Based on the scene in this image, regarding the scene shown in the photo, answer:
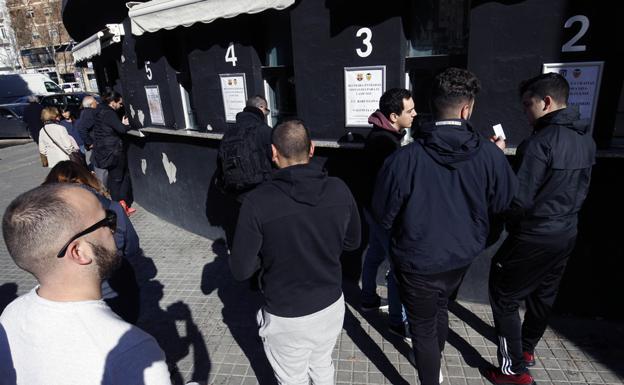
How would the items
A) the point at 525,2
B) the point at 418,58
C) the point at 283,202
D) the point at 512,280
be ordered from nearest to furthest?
the point at 283,202
the point at 512,280
the point at 525,2
the point at 418,58

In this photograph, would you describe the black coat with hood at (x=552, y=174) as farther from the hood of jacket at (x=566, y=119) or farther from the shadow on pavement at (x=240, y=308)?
the shadow on pavement at (x=240, y=308)

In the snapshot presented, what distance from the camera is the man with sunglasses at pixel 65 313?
3.76 ft

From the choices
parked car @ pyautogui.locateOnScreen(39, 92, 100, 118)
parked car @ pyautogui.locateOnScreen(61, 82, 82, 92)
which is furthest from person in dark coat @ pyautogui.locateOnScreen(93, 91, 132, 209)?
parked car @ pyautogui.locateOnScreen(61, 82, 82, 92)

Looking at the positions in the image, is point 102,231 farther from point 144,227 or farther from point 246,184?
point 144,227

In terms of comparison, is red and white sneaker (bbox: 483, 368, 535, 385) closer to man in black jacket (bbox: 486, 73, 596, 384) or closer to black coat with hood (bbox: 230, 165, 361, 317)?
man in black jacket (bbox: 486, 73, 596, 384)

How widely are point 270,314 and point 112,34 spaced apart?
560 cm

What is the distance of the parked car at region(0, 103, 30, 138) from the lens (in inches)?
640

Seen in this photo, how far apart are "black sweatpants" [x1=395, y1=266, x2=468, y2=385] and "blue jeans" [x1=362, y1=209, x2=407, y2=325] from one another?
69 centimetres

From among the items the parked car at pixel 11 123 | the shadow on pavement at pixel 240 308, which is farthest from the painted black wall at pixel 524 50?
the parked car at pixel 11 123

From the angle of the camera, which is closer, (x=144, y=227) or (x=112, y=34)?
(x=112, y=34)

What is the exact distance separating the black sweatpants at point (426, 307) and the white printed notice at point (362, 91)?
6.18 feet

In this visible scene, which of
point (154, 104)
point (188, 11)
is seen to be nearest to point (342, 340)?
point (188, 11)

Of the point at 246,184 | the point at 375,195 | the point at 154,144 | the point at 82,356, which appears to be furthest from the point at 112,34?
the point at 82,356

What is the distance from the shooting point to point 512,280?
261 centimetres
